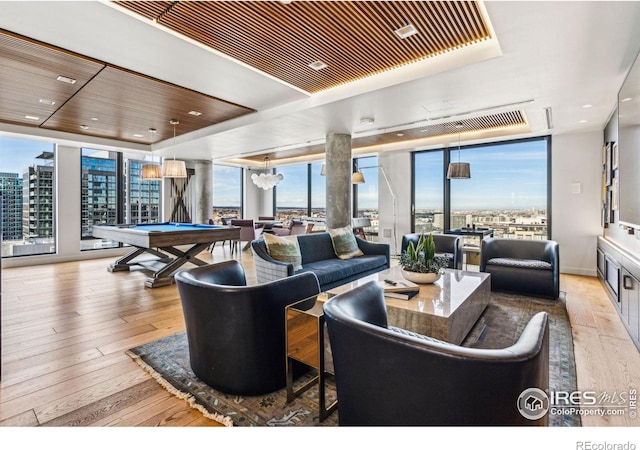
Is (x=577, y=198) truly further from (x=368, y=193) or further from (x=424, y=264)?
(x=368, y=193)

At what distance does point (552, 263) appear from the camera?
159 inches

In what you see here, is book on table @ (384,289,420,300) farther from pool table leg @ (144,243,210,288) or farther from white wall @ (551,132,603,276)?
white wall @ (551,132,603,276)

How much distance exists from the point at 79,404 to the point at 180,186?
817 centimetres

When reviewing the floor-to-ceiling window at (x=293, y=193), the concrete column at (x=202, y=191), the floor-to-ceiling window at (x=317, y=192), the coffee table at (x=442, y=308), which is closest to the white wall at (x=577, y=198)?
the coffee table at (x=442, y=308)

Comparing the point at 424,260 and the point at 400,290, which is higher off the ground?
the point at 424,260

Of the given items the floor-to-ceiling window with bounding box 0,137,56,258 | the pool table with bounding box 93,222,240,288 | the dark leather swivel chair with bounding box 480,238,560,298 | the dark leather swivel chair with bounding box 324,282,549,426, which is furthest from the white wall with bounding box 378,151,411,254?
the floor-to-ceiling window with bounding box 0,137,56,258

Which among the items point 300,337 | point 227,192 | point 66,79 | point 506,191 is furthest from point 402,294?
point 227,192

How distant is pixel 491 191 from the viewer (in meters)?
6.81

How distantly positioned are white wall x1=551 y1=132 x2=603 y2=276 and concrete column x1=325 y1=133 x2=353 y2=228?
3.68 metres

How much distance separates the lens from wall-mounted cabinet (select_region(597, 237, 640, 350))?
2.73 m

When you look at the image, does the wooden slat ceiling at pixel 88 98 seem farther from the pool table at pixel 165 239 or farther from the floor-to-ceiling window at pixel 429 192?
the floor-to-ceiling window at pixel 429 192

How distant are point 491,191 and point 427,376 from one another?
6681 mm
